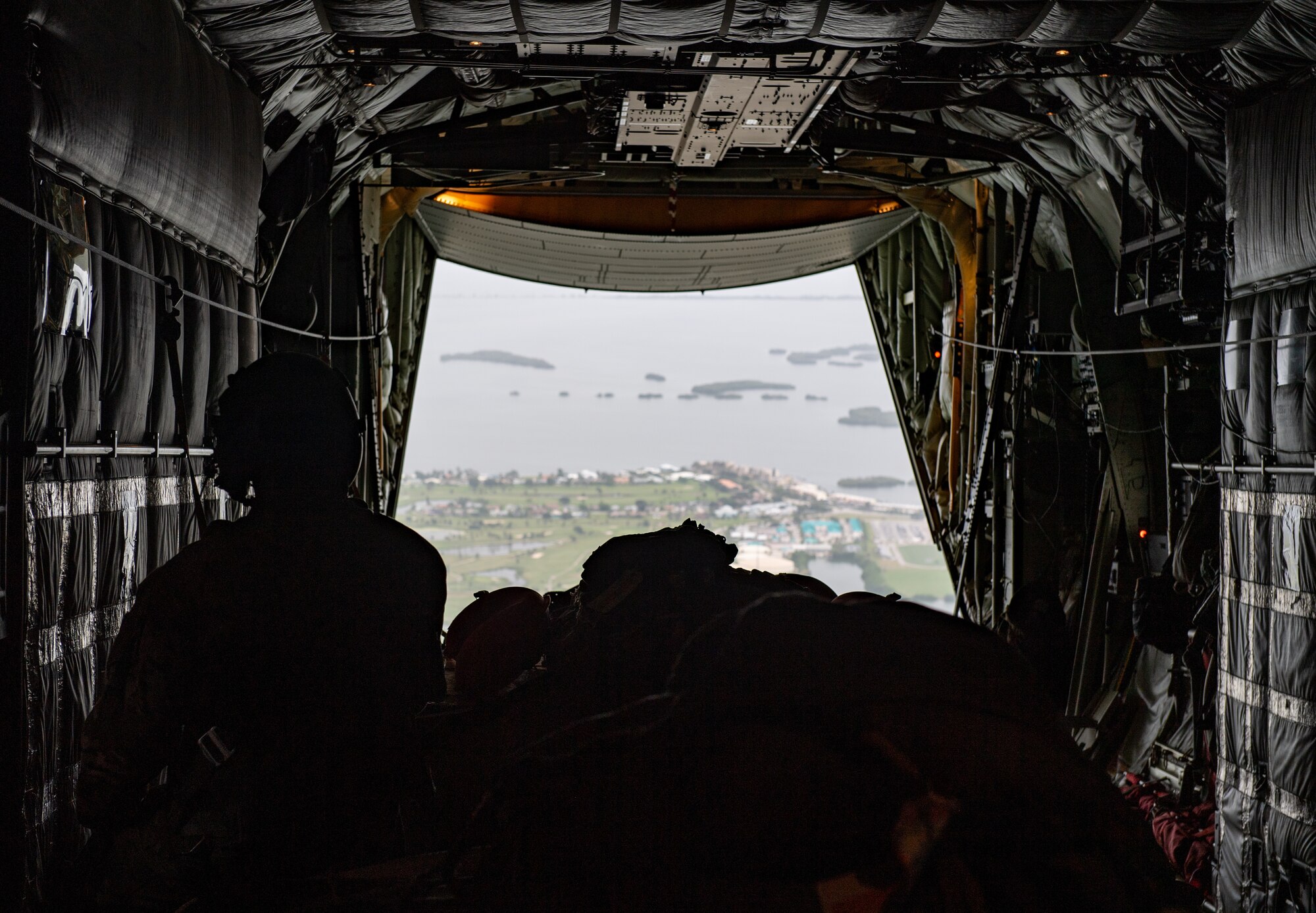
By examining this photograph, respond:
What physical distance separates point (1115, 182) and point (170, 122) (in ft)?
20.5

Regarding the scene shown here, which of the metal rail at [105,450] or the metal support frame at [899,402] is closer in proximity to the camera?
the metal rail at [105,450]

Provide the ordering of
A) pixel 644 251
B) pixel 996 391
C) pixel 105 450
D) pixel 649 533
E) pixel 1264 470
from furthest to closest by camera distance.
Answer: pixel 644 251, pixel 996 391, pixel 1264 470, pixel 105 450, pixel 649 533

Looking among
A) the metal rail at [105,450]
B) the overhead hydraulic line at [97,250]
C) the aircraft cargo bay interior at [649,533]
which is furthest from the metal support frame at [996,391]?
the metal rail at [105,450]

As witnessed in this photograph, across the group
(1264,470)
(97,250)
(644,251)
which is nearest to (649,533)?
(97,250)

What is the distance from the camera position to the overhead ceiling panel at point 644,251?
11.7 metres

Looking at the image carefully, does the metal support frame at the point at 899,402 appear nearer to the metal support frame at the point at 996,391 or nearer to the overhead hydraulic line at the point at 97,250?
the metal support frame at the point at 996,391

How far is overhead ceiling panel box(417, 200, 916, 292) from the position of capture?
11.7 metres

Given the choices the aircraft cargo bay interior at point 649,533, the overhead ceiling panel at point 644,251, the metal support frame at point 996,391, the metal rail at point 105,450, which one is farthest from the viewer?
the overhead ceiling panel at point 644,251

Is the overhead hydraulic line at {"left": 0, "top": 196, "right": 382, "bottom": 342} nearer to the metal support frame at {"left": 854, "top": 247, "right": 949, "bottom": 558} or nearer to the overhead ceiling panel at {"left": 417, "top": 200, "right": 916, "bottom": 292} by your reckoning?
the overhead ceiling panel at {"left": 417, "top": 200, "right": 916, "bottom": 292}

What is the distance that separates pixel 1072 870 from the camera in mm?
817

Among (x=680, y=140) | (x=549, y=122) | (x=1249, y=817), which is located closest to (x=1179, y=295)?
(x=1249, y=817)

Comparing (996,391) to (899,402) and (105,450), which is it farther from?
(105,450)

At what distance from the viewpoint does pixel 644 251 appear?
12062 mm

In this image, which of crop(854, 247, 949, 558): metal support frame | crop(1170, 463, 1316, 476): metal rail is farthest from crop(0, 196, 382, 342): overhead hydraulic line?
crop(854, 247, 949, 558): metal support frame
